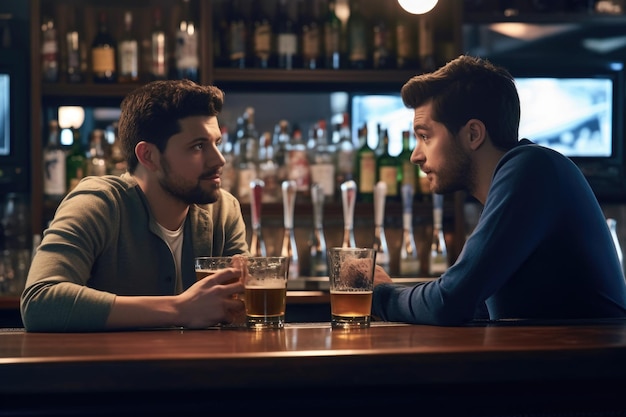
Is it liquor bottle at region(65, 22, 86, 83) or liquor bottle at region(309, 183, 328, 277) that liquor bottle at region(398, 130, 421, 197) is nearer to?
liquor bottle at region(309, 183, 328, 277)

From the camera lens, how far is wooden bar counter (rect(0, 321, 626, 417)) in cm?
109

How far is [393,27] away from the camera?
3.60 m

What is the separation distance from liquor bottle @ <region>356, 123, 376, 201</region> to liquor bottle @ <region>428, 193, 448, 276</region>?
255mm

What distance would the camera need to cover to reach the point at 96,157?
3.41 m

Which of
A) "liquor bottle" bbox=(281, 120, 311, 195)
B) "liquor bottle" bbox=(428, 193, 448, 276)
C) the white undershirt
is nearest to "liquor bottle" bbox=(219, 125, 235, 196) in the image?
"liquor bottle" bbox=(281, 120, 311, 195)

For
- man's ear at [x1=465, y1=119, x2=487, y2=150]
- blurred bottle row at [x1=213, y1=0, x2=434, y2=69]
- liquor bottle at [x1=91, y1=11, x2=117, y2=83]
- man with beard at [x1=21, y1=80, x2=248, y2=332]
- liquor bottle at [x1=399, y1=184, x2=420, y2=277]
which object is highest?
blurred bottle row at [x1=213, y1=0, x2=434, y2=69]

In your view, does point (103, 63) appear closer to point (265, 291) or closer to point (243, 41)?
point (243, 41)

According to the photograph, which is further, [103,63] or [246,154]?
[246,154]

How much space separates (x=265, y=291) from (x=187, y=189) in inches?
23.0

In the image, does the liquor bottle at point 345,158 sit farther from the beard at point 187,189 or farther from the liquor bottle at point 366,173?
the beard at point 187,189

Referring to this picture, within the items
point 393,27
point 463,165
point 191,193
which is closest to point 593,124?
point 393,27

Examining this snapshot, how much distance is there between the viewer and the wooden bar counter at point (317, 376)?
1.09m

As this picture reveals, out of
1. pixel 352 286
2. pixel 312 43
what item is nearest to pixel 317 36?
pixel 312 43

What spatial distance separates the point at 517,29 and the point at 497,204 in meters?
2.16
